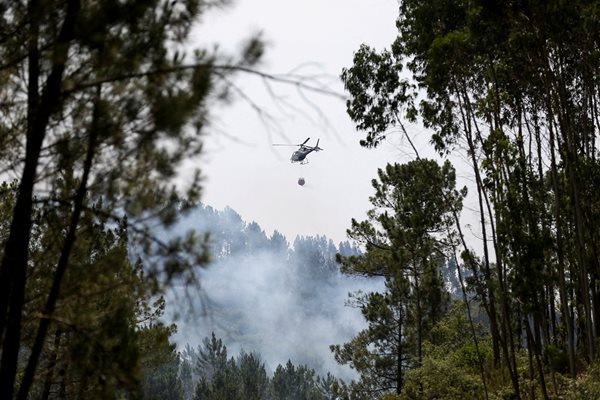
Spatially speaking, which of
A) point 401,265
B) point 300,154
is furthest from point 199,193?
point 300,154

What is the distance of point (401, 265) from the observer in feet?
57.9

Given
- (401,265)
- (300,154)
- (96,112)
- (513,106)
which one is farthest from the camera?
(300,154)

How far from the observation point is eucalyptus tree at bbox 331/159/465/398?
15.8m

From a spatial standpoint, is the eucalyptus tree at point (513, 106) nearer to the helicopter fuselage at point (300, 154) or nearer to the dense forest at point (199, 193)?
the dense forest at point (199, 193)

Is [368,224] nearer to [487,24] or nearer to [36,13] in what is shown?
[487,24]

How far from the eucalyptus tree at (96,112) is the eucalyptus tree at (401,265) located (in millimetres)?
11361

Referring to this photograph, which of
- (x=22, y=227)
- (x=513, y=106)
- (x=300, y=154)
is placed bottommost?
(x=22, y=227)

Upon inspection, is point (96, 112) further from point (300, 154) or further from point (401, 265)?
point (300, 154)

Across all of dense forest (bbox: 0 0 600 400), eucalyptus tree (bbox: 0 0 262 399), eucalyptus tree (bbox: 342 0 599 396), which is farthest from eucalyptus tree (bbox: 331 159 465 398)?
eucalyptus tree (bbox: 0 0 262 399)

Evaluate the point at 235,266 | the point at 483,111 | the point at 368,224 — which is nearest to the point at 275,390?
the point at 368,224

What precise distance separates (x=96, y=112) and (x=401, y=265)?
50.9 ft

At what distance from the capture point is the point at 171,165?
3.40 meters

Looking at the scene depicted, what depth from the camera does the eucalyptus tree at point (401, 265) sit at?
15.8 metres

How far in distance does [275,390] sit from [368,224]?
4449 centimetres
